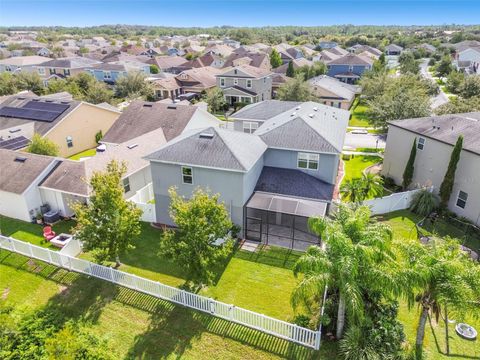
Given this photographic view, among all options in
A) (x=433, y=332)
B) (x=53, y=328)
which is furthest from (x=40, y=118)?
(x=433, y=332)

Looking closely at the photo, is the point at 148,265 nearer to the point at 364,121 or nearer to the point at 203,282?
the point at 203,282

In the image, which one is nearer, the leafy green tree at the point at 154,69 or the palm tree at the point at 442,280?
the palm tree at the point at 442,280

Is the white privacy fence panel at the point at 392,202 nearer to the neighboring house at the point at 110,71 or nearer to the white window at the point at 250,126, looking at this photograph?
the white window at the point at 250,126

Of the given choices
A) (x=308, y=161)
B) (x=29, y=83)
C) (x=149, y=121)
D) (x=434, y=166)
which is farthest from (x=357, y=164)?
(x=29, y=83)

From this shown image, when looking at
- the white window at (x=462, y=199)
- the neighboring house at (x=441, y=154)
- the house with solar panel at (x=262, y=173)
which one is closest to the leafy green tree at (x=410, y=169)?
the neighboring house at (x=441, y=154)

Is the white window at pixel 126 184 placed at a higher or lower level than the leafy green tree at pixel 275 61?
lower
